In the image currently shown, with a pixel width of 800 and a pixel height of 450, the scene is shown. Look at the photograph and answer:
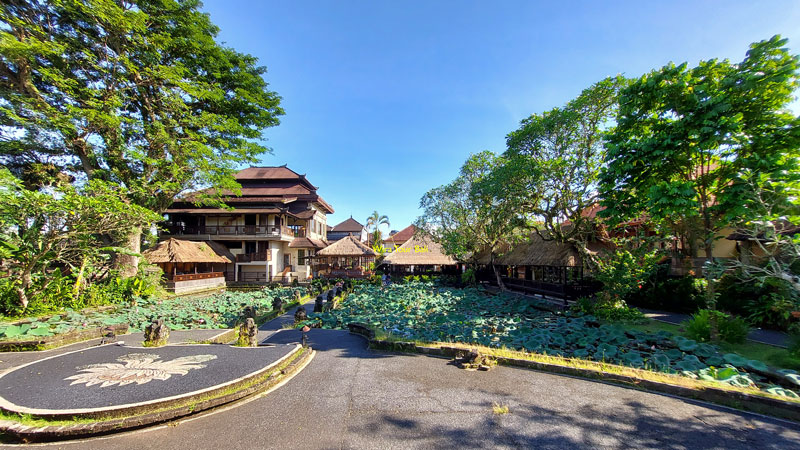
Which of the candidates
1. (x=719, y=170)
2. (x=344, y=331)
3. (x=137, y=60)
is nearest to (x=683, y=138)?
(x=719, y=170)

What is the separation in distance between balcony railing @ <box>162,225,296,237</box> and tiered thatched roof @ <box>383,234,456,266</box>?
10.5 m

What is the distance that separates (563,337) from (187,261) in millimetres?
22594

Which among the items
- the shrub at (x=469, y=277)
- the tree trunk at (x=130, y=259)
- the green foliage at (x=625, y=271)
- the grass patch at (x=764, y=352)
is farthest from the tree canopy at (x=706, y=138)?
the tree trunk at (x=130, y=259)

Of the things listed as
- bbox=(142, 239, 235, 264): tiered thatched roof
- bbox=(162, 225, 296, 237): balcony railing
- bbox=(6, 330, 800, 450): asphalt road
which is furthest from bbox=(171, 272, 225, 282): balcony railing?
bbox=(6, 330, 800, 450): asphalt road

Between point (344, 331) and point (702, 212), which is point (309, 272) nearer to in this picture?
point (344, 331)

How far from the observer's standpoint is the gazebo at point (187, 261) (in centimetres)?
1959

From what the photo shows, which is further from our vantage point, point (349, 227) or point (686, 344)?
point (349, 227)

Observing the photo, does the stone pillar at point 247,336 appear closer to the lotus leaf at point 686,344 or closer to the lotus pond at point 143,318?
the lotus pond at point 143,318

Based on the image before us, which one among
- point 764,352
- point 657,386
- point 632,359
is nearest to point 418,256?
point 632,359

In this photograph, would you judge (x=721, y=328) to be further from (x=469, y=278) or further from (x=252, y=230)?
(x=252, y=230)

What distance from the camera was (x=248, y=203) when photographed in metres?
28.4

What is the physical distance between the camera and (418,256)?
27844 mm

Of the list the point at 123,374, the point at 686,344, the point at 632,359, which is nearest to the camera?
the point at 123,374

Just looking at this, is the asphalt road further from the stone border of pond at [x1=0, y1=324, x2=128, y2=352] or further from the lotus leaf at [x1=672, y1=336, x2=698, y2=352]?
the stone border of pond at [x1=0, y1=324, x2=128, y2=352]
